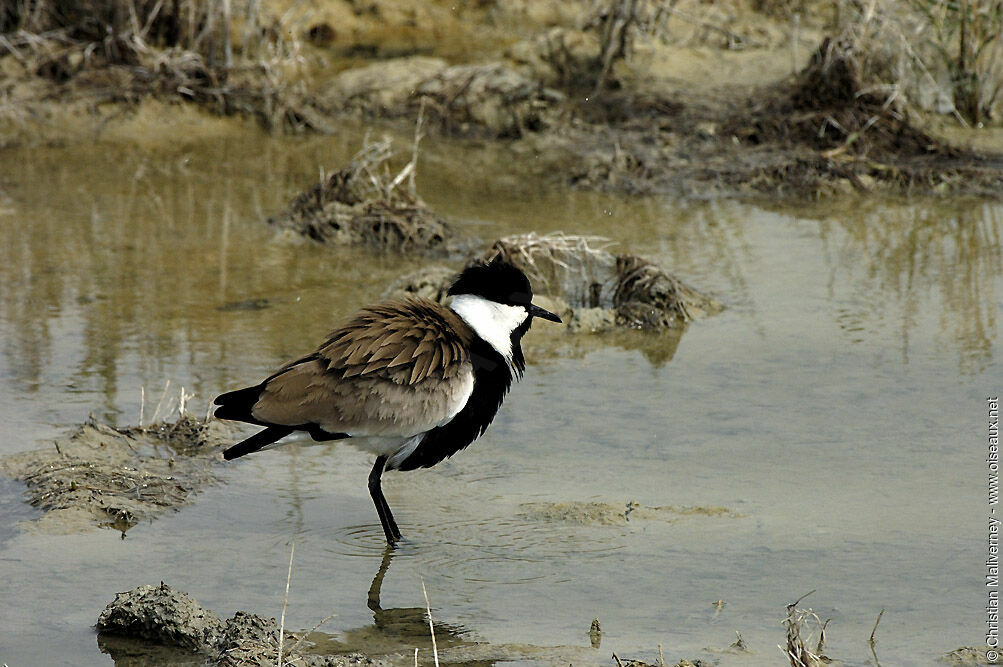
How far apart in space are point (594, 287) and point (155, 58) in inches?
203

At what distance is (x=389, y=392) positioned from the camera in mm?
4691

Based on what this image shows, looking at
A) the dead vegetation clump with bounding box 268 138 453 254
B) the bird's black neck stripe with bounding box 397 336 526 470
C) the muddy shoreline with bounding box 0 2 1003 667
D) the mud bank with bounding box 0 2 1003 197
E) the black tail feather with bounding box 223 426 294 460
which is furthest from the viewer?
the mud bank with bounding box 0 2 1003 197

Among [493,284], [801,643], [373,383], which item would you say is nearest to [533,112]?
[493,284]

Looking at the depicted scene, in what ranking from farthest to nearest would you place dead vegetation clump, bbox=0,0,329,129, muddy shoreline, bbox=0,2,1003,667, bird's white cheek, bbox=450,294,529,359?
1. dead vegetation clump, bbox=0,0,329,129
2. muddy shoreline, bbox=0,2,1003,667
3. bird's white cheek, bbox=450,294,529,359

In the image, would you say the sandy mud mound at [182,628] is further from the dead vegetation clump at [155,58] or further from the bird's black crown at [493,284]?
the dead vegetation clump at [155,58]

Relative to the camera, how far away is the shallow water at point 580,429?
13.5 feet

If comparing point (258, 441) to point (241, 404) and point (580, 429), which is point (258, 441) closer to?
point (241, 404)

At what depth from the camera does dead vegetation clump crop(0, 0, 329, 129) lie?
10625 mm

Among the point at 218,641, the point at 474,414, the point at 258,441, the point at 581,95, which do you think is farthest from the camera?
the point at 581,95

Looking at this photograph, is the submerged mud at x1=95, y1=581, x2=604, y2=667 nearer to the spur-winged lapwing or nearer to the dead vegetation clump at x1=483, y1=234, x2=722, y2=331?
the spur-winged lapwing

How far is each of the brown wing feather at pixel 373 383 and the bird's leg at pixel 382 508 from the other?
0.70ft

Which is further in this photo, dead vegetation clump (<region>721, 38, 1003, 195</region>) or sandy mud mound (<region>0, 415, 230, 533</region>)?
dead vegetation clump (<region>721, 38, 1003, 195</region>)

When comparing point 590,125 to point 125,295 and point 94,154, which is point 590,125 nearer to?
point 94,154

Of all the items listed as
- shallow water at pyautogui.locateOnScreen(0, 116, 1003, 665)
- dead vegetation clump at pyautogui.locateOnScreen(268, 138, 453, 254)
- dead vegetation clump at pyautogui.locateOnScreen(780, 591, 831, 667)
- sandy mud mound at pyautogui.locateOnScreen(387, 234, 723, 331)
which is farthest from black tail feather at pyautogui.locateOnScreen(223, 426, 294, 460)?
dead vegetation clump at pyautogui.locateOnScreen(268, 138, 453, 254)
